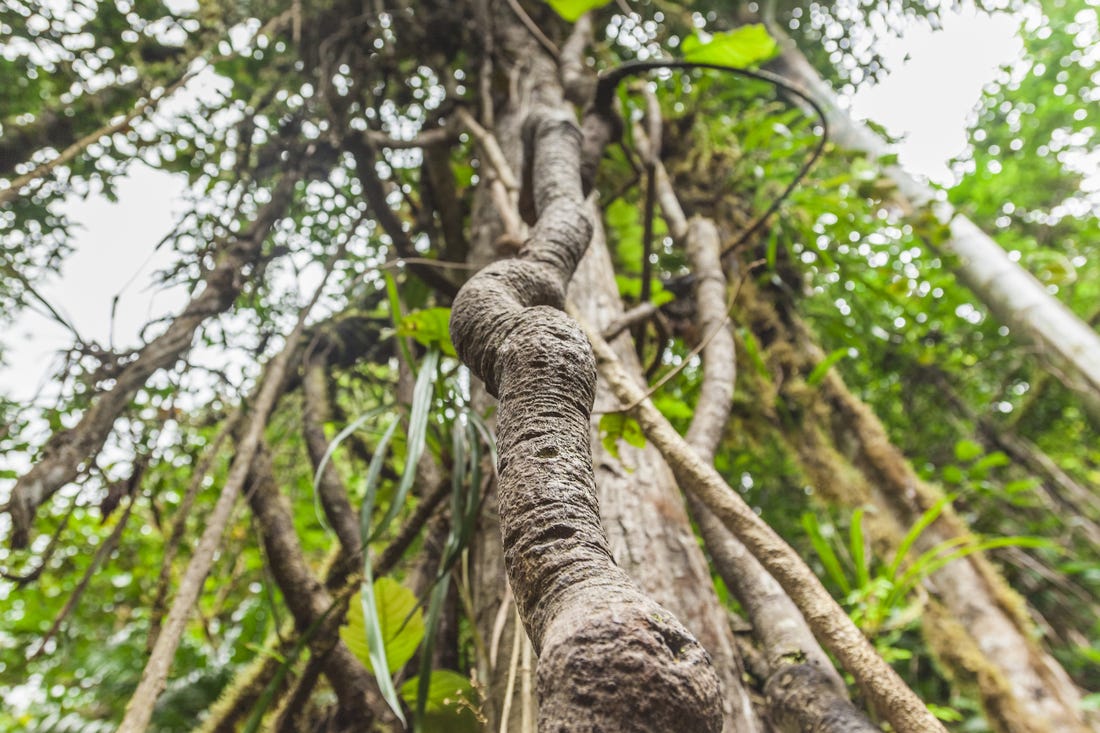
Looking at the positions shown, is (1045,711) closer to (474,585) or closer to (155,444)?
(474,585)

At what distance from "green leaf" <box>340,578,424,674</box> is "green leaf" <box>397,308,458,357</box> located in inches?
14.1

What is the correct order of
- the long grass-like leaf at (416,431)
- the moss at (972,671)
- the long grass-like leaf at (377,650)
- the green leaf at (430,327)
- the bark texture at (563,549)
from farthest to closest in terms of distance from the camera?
the moss at (972,671) < the green leaf at (430,327) < the long grass-like leaf at (416,431) < the long grass-like leaf at (377,650) < the bark texture at (563,549)

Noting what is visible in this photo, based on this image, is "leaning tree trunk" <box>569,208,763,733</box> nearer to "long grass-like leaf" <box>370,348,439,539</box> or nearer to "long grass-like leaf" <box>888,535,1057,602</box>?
"long grass-like leaf" <box>370,348,439,539</box>

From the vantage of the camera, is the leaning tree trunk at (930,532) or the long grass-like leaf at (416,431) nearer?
the long grass-like leaf at (416,431)

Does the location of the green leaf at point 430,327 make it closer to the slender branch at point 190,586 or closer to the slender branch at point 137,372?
the slender branch at point 190,586

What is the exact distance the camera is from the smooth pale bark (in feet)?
5.55

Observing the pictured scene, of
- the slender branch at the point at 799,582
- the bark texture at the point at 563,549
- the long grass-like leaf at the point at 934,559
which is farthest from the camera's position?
the long grass-like leaf at the point at 934,559

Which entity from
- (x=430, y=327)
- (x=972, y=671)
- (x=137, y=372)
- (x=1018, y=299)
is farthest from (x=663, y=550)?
(x=1018, y=299)

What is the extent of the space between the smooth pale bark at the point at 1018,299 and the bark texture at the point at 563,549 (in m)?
2.00

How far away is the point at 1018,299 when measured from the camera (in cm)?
187

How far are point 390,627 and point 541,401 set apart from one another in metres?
0.62

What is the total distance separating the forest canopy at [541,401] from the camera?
516mm

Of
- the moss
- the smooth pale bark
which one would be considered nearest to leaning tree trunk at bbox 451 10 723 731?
the moss

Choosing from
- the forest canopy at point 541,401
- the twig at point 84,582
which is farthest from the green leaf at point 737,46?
the twig at point 84,582
